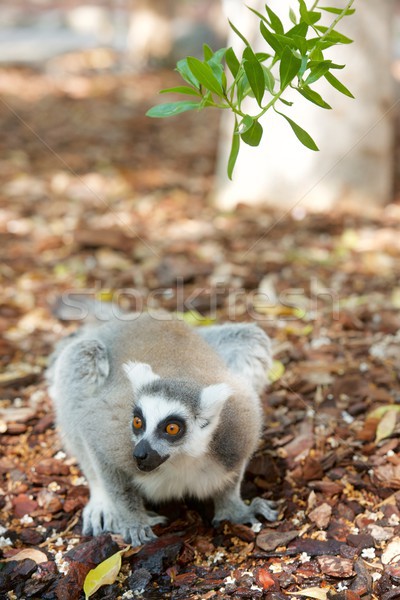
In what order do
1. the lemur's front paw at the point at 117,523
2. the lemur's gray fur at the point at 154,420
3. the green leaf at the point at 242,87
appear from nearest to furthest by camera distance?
1. the green leaf at the point at 242,87
2. the lemur's gray fur at the point at 154,420
3. the lemur's front paw at the point at 117,523

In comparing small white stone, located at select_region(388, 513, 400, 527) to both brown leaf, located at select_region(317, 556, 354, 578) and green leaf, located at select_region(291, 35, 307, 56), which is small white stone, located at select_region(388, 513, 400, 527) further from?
green leaf, located at select_region(291, 35, 307, 56)

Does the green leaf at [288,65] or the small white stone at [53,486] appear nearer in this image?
the green leaf at [288,65]

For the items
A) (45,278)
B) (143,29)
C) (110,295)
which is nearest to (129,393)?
(110,295)

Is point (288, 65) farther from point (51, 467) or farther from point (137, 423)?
point (51, 467)

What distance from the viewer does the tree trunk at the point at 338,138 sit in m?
7.30

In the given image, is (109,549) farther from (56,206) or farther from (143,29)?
(143,29)

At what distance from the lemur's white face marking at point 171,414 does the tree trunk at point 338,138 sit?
176 inches

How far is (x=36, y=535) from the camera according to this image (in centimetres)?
380

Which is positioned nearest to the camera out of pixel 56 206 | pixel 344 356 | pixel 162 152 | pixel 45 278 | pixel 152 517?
pixel 152 517

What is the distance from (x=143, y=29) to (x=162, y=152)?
212 inches

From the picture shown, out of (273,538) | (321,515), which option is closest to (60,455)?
(273,538)

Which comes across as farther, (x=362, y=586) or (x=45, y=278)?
(x=45, y=278)

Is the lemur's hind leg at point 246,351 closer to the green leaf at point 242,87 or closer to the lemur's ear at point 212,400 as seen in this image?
the lemur's ear at point 212,400

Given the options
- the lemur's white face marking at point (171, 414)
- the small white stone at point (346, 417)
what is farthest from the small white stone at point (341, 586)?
the small white stone at point (346, 417)
